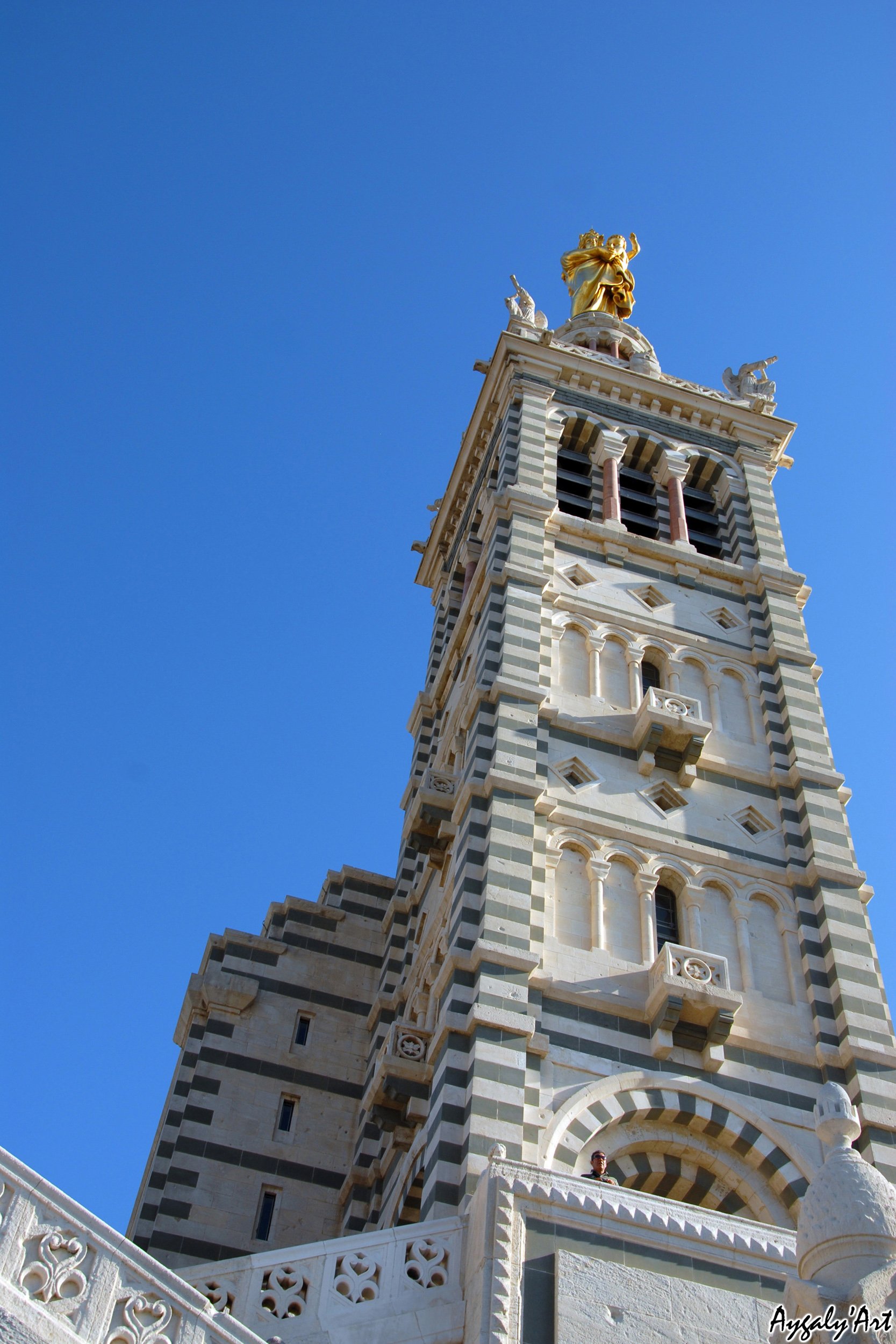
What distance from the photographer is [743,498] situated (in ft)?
103

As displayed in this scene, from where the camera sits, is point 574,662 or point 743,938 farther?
point 574,662

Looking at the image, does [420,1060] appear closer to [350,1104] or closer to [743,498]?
[350,1104]

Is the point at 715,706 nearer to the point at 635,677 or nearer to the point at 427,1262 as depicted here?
the point at 635,677

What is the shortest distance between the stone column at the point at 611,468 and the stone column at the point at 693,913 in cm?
899

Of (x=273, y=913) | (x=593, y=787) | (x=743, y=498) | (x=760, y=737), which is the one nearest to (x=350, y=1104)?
(x=273, y=913)

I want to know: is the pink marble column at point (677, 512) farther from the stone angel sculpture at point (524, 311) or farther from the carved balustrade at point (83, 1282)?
the carved balustrade at point (83, 1282)

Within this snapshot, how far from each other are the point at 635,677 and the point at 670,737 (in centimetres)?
216

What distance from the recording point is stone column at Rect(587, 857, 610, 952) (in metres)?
20.1

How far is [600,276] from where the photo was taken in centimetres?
4325

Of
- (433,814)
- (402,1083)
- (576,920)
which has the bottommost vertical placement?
(402,1083)

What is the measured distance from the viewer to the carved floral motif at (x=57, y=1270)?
10500 mm

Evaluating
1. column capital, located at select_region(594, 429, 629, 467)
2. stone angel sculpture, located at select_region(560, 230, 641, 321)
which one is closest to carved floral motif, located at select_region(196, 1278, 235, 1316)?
column capital, located at select_region(594, 429, 629, 467)

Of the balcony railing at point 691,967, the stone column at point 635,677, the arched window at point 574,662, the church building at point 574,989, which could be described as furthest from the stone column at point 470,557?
the balcony railing at point 691,967

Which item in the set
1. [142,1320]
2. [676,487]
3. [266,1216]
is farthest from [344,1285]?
[676,487]
